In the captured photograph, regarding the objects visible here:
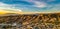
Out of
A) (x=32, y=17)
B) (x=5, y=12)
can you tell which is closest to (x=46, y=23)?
(x=32, y=17)

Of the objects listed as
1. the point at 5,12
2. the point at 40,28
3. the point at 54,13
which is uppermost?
the point at 5,12

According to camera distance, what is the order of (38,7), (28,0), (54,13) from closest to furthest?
(28,0), (38,7), (54,13)

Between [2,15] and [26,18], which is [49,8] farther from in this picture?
[2,15]

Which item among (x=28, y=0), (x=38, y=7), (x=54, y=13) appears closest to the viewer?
(x=28, y=0)

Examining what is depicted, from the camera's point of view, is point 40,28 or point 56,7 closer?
point 56,7

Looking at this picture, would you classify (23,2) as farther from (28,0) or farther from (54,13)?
(54,13)

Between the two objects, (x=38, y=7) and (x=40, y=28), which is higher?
(x=38, y=7)
